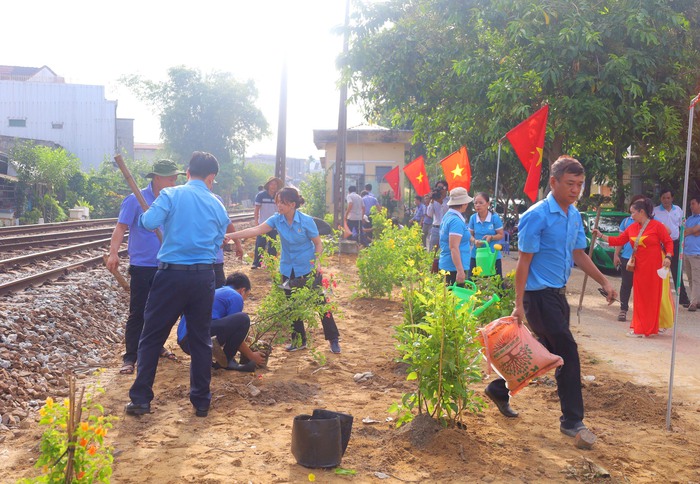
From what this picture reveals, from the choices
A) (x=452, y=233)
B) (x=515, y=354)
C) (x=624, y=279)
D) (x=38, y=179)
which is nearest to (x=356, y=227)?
(x=624, y=279)

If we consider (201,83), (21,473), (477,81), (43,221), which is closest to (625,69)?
(477,81)

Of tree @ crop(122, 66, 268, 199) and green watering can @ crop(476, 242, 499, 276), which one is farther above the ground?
tree @ crop(122, 66, 268, 199)

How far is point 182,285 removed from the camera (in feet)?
17.6

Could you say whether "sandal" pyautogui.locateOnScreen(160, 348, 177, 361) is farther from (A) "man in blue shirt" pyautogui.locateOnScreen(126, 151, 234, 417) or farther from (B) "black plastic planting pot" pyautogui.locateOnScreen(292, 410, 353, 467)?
(B) "black plastic planting pot" pyautogui.locateOnScreen(292, 410, 353, 467)

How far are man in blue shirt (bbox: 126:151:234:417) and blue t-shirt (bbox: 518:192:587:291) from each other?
2213mm

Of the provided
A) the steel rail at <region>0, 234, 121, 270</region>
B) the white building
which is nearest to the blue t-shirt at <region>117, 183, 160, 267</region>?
the steel rail at <region>0, 234, 121, 270</region>

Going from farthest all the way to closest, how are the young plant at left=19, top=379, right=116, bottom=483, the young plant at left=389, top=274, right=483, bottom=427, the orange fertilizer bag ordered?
the orange fertilizer bag < the young plant at left=389, top=274, right=483, bottom=427 < the young plant at left=19, top=379, right=116, bottom=483

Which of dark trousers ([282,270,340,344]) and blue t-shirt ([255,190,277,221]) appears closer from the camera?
dark trousers ([282,270,340,344])

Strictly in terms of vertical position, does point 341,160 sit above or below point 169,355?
above

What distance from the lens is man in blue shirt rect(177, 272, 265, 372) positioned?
6.43 m

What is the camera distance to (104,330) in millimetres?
9406

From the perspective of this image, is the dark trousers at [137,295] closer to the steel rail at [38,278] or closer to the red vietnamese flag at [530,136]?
the steel rail at [38,278]

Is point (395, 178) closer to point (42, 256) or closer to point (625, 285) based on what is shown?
point (42, 256)

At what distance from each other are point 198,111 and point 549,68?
56828 millimetres
